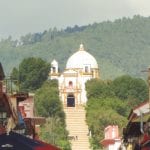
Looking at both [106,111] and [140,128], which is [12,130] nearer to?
[140,128]

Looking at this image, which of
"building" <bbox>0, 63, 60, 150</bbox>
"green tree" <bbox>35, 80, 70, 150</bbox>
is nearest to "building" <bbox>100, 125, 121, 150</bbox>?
"green tree" <bbox>35, 80, 70, 150</bbox>

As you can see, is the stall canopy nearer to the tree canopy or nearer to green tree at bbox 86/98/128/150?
the tree canopy

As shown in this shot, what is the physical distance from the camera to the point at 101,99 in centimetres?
19438

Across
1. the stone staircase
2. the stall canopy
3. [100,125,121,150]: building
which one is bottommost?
the stall canopy

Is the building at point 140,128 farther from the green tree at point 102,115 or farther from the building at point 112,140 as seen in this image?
the green tree at point 102,115

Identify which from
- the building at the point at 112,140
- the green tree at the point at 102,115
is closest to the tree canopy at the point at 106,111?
the green tree at the point at 102,115

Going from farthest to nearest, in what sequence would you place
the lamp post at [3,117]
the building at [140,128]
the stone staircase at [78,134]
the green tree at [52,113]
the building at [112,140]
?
the stone staircase at [78,134]
the green tree at [52,113]
the building at [112,140]
the building at [140,128]
the lamp post at [3,117]

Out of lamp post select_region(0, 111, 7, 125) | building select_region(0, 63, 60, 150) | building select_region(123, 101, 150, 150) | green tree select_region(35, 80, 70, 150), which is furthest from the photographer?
green tree select_region(35, 80, 70, 150)

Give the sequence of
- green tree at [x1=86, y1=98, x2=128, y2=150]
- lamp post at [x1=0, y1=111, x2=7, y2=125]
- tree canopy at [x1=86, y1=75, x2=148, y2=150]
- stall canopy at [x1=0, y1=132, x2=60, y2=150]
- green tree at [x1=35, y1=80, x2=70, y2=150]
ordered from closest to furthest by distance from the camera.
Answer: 1. stall canopy at [x1=0, y1=132, x2=60, y2=150]
2. lamp post at [x1=0, y1=111, x2=7, y2=125]
3. green tree at [x1=35, y1=80, x2=70, y2=150]
4. green tree at [x1=86, y1=98, x2=128, y2=150]
5. tree canopy at [x1=86, y1=75, x2=148, y2=150]

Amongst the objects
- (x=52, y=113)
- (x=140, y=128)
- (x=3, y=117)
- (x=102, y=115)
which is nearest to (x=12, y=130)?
(x=3, y=117)

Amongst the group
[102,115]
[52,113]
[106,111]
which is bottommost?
[102,115]

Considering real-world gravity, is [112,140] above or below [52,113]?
below

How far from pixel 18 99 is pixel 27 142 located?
13833 millimetres

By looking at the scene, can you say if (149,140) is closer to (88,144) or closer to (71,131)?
(88,144)
